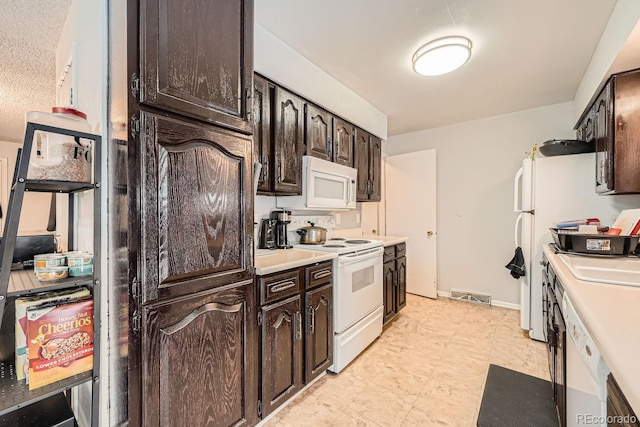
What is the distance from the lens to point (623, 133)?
6.29 feet

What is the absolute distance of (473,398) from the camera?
1857mm

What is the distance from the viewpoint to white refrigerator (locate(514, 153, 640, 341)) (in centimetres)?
236

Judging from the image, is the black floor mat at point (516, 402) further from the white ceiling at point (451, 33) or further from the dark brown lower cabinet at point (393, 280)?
the white ceiling at point (451, 33)

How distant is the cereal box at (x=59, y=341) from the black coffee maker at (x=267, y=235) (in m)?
1.36

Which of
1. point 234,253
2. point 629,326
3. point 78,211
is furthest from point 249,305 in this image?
point 629,326

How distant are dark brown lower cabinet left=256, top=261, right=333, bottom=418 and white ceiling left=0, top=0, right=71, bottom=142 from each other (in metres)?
2.10

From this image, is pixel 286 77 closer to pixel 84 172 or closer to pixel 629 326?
pixel 84 172

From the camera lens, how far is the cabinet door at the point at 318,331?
73.3 inches

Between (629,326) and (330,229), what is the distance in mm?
2562

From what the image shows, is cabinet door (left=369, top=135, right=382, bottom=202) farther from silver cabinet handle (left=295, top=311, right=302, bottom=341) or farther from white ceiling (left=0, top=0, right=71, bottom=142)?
white ceiling (left=0, top=0, right=71, bottom=142)

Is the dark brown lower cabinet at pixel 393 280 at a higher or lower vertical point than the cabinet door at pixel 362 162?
lower

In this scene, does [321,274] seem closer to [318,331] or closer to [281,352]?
[318,331]

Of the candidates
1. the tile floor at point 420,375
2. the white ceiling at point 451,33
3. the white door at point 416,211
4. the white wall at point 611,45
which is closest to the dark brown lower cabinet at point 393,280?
the tile floor at point 420,375

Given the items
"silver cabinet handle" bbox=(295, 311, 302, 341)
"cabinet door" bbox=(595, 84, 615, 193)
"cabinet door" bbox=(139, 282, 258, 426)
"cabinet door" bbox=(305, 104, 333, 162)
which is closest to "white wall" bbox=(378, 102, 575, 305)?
"cabinet door" bbox=(595, 84, 615, 193)
